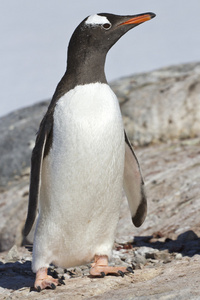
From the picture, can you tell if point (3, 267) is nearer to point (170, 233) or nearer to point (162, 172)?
point (170, 233)

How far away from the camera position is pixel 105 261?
4.47 meters

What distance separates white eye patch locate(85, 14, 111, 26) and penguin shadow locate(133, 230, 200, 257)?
2.34m

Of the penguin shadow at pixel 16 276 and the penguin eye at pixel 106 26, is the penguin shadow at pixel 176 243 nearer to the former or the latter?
the penguin shadow at pixel 16 276

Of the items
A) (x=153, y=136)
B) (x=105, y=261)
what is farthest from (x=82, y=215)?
(x=153, y=136)

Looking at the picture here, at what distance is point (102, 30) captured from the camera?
4.45m

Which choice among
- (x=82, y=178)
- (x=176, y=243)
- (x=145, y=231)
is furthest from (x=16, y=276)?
(x=145, y=231)

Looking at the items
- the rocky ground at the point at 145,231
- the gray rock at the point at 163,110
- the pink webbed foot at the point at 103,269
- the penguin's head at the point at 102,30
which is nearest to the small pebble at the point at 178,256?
the rocky ground at the point at 145,231

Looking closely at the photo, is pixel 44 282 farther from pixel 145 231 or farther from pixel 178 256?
pixel 145 231

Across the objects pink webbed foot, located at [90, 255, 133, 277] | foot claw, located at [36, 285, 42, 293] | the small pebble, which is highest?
pink webbed foot, located at [90, 255, 133, 277]

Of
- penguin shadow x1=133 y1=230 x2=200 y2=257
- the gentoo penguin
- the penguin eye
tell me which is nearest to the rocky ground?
penguin shadow x1=133 y1=230 x2=200 y2=257

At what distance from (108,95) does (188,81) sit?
669cm

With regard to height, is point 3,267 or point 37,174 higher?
point 37,174

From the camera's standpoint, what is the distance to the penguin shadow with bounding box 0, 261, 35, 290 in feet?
14.8

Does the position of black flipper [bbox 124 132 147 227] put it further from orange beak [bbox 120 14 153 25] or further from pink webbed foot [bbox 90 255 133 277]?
orange beak [bbox 120 14 153 25]
